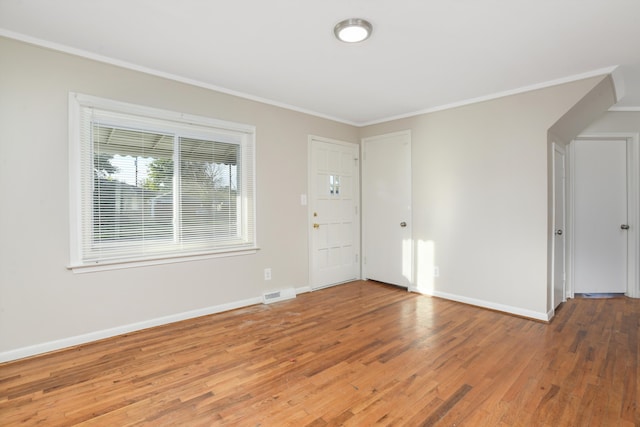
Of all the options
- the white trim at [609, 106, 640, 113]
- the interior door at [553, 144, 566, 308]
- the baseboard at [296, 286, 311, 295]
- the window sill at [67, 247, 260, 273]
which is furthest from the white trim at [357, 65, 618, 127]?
the window sill at [67, 247, 260, 273]

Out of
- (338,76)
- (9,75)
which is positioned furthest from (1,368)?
(338,76)

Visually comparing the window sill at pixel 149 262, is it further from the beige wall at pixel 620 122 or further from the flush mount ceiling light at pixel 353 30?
the beige wall at pixel 620 122

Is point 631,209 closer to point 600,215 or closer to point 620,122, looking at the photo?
point 600,215

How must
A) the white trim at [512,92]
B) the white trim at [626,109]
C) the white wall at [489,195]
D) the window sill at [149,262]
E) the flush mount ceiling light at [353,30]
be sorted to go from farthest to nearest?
the white trim at [626,109] < the white wall at [489,195] < the white trim at [512,92] < the window sill at [149,262] < the flush mount ceiling light at [353,30]

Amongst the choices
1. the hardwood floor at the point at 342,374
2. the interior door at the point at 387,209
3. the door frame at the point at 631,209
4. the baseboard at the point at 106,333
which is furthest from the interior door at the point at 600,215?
the baseboard at the point at 106,333

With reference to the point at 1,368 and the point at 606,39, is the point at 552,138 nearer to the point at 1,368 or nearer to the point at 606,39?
the point at 606,39

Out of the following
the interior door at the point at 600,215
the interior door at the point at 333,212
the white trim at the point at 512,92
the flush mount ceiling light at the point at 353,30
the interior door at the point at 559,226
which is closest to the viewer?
the flush mount ceiling light at the point at 353,30

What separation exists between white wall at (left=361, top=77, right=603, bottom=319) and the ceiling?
12.5 inches

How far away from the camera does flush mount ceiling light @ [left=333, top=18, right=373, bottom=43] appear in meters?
2.28

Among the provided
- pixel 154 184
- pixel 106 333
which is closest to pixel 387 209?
pixel 154 184

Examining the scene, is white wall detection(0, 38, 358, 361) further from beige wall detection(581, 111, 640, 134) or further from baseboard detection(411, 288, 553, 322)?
beige wall detection(581, 111, 640, 134)

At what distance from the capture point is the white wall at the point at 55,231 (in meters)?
2.49

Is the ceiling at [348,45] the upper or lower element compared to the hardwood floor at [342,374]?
upper

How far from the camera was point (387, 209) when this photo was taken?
4.84 metres
